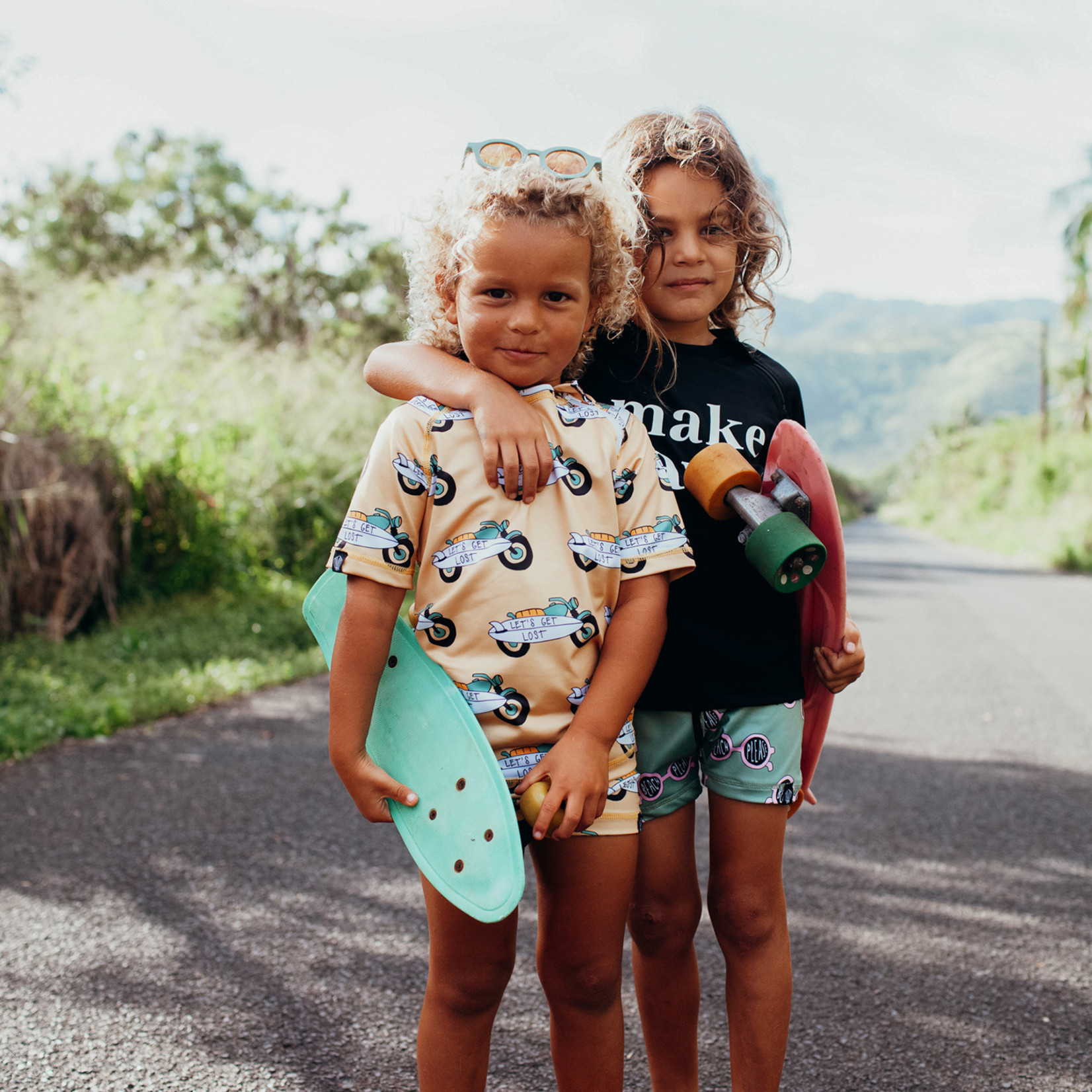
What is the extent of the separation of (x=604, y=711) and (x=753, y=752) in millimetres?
392

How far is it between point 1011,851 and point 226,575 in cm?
644

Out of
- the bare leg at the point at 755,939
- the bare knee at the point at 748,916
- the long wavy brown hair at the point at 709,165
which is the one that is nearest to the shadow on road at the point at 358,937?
the bare leg at the point at 755,939

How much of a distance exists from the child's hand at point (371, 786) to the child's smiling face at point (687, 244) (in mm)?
940

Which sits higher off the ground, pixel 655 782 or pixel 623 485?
pixel 623 485

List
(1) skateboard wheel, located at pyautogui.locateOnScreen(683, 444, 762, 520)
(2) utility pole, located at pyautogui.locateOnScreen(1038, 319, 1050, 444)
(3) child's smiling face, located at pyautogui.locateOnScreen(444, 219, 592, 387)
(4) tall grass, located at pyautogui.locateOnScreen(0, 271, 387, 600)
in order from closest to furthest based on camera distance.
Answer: (3) child's smiling face, located at pyautogui.locateOnScreen(444, 219, 592, 387) → (1) skateboard wheel, located at pyautogui.locateOnScreen(683, 444, 762, 520) → (4) tall grass, located at pyautogui.locateOnScreen(0, 271, 387, 600) → (2) utility pole, located at pyautogui.locateOnScreen(1038, 319, 1050, 444)

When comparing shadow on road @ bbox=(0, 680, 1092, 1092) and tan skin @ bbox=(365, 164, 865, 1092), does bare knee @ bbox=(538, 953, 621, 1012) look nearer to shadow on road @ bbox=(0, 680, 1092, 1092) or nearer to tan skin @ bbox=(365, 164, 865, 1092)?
tan skin @ bbox=(365, 164, 865, 1092)

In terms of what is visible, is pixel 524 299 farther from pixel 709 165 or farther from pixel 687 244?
pixel 709 165

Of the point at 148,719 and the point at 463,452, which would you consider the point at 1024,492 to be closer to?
the point at 148,719

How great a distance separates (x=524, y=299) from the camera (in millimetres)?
1422

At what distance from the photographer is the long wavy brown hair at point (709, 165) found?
1.71m

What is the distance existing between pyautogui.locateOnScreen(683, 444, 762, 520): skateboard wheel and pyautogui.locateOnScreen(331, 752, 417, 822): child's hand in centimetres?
67

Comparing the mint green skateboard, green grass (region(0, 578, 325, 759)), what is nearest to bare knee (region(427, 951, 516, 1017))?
the mint green skateboard

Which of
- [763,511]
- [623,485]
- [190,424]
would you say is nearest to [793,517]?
[763,511]

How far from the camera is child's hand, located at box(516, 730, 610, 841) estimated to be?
1336 mm
